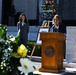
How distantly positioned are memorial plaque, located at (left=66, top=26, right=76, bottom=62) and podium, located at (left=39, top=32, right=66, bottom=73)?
2455 mm

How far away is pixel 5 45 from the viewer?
2180 mm

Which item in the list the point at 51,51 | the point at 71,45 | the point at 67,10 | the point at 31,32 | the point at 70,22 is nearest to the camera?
the point at 51,51

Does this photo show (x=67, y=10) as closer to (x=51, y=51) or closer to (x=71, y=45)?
(x=71, y=45)

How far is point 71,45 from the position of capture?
10938 millimetres

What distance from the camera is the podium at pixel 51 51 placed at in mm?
8078

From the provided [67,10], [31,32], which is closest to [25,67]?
[31,32]

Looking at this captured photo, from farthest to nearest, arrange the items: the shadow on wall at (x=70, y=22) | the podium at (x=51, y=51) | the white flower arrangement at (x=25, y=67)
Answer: the shadow on wall at (x=70, y=22)
the podium at (x=51, y=51)
the white flower arrangement at (x=25, y=67)

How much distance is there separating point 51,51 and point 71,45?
2.82 m

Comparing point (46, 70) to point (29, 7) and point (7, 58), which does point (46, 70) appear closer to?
point (7, 58)

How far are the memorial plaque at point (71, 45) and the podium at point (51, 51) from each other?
2455 mm

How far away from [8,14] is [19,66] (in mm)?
22447

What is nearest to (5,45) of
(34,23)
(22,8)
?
(34,23)

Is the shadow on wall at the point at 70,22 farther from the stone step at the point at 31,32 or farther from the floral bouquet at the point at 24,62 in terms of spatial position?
the floral bouquet at the point at 24,62

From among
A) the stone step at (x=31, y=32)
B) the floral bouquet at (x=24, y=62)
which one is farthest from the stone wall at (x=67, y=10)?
the floral bouquet at (x=24, y=62)
